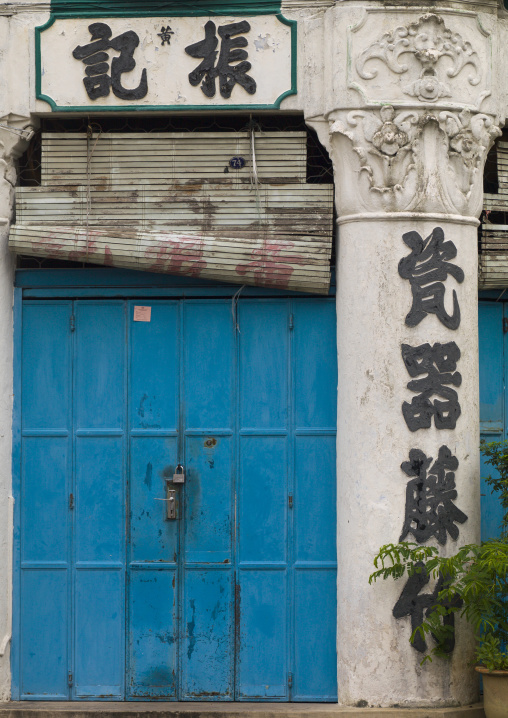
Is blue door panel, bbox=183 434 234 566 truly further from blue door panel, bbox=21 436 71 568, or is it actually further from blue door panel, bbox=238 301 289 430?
blue door panel, bbox=21 436 71 568

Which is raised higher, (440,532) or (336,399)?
(336,399)

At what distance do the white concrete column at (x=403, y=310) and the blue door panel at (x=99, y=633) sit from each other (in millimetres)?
1606

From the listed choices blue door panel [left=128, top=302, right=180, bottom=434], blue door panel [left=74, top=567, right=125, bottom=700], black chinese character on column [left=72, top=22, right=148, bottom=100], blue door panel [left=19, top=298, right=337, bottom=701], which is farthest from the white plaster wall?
black chinese character on column [left=72, top=22, right=148, bottom=100]

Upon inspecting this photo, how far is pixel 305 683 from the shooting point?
670 cm

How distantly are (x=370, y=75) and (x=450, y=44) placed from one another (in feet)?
1.94

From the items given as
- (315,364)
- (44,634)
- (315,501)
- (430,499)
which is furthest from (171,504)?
(430,499)

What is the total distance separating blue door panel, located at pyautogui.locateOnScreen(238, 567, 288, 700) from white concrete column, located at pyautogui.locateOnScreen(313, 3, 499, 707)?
451mm

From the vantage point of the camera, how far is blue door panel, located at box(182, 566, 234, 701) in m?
6.74

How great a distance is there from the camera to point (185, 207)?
267 inches

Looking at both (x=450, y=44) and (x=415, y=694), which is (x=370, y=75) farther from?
(x=415, y=694)

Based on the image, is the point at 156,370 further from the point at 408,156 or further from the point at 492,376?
the point at 492,376

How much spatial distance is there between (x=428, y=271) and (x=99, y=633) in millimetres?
3486

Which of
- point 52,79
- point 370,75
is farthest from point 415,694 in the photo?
point 52,79

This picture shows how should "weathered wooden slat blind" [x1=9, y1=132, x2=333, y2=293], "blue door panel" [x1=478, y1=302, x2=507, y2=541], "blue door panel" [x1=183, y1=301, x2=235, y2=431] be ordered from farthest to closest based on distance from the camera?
"blue door panel" [x1=478, y1=302, x2=507, y2=541]
"blue door panel" [x1=183, y1=301, x2=235, y2=431]
"weathered wooden slat blind" [x1=9, y1=132, x2=333, y2=293]
